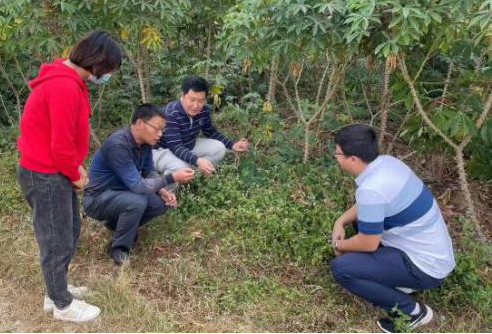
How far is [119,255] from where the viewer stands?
353 cm

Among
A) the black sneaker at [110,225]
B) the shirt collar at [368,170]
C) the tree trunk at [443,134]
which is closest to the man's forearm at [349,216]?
the shirt collar at [368,170]

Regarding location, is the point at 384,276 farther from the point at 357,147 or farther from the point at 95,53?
the point at 95,53

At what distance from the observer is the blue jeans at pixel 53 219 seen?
266 cm

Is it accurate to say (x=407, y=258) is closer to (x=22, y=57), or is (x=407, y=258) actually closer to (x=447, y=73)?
(x=447, y=73)

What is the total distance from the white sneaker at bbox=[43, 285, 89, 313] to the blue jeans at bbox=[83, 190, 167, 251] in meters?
0.40

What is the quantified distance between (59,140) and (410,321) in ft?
7.09

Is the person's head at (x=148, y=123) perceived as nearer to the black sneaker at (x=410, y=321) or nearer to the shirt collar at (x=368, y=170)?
the shirt collar at (x=368, y=170)

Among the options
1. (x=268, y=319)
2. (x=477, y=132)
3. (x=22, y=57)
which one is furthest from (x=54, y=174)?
(x=22, y=57)

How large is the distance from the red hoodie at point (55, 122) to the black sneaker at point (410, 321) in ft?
6.28

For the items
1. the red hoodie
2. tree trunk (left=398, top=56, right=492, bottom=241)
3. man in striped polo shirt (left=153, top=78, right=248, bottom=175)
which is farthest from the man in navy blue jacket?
tree trunk (left=398, top=56, right=492, bottom=241)

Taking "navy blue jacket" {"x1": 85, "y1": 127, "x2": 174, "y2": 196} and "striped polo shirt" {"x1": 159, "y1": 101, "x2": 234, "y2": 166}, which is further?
"striped polo shirt" {"x1": 159, "y1": 101, "x2": 234, "y2": 166}

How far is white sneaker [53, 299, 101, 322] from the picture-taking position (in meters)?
2.93

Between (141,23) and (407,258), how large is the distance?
8.45 feet

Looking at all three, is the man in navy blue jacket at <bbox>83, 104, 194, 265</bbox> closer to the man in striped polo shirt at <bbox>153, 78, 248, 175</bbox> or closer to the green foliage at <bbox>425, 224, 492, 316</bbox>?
the man in striped polo shirt at <bbox>153, 78, 248, 175</bbox>
